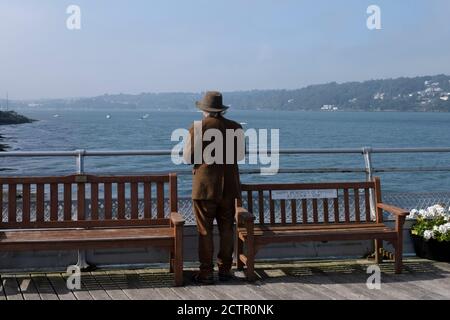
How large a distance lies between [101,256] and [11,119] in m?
125

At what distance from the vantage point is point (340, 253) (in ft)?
22.8

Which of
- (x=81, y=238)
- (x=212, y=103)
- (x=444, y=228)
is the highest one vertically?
(x=212, y=103)

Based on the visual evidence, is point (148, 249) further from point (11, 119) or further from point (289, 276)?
point (11, 119)

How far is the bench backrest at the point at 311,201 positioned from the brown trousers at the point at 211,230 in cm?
55

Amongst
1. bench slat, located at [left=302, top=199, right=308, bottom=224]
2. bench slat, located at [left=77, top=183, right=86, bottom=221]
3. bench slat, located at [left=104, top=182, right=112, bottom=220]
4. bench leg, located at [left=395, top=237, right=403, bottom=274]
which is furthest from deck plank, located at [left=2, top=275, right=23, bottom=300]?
bench leg, located at [left=395, top=237, right=403, bottom=274]

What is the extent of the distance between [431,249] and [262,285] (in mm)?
2184

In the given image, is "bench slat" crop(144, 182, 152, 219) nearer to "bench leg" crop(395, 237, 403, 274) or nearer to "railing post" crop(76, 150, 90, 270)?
"railing post" crop(76, 150, 90, 270)

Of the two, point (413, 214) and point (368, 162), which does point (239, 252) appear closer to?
point (368, 162)

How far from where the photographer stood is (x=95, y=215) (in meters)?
6.22

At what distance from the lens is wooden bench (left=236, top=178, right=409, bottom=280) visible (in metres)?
6.08

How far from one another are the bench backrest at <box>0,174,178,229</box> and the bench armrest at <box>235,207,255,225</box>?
0.63 metres

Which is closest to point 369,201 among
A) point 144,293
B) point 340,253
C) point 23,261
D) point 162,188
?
point 340,253

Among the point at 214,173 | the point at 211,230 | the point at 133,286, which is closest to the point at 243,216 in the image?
the point at 211,230

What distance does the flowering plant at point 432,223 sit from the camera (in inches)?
267
